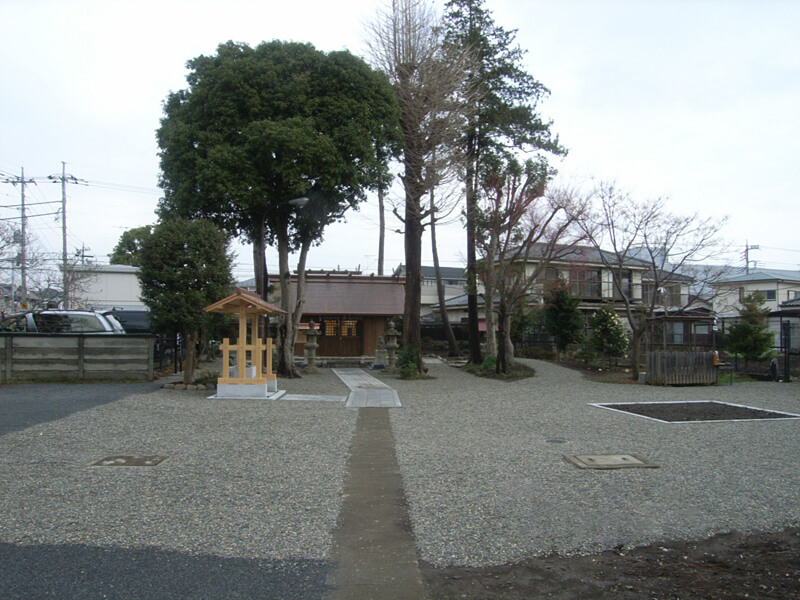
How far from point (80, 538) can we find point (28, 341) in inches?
535

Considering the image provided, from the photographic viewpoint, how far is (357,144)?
1822 cm

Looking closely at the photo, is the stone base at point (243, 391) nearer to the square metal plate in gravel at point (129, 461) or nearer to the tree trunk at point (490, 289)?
the square metal plate in gravel at point (129, 461)

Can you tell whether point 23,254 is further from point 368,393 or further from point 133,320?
point 368,393

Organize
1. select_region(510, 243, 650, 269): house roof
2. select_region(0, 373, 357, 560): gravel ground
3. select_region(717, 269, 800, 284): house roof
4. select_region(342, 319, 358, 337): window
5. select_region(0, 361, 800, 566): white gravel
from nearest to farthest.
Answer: select_region(0, 373, 357, 560): gravel ground < select_region(0, 361, 800, 566): white gravel < select_region(510, 243, 650, 269): house roof < select_region(342, 319, 358, 337): window < select_region(717, 269, 800, 284): house roof

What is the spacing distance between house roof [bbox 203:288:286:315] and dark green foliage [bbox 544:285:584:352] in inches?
612

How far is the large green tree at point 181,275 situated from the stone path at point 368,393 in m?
4.41

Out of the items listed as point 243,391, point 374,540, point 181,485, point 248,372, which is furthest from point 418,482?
point 248,372

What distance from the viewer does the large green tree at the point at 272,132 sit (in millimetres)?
17484

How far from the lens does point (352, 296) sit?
28266mm

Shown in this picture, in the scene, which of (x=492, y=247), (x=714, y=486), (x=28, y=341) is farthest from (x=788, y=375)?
(x=28, y=341)

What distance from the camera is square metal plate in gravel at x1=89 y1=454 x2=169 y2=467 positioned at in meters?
6.95

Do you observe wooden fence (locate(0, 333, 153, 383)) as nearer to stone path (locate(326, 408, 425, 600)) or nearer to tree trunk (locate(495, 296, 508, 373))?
stone path (locate(326, 408, 425, 600))

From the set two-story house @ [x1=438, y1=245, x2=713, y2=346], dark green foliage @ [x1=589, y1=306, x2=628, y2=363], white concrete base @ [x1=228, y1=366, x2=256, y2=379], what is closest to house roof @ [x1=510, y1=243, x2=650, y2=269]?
two-story house @ [x1=438, y1=245, x2=713, y2=346]

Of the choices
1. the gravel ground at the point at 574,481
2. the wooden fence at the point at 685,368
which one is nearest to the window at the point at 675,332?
the wooden fence at the point at 685,368
